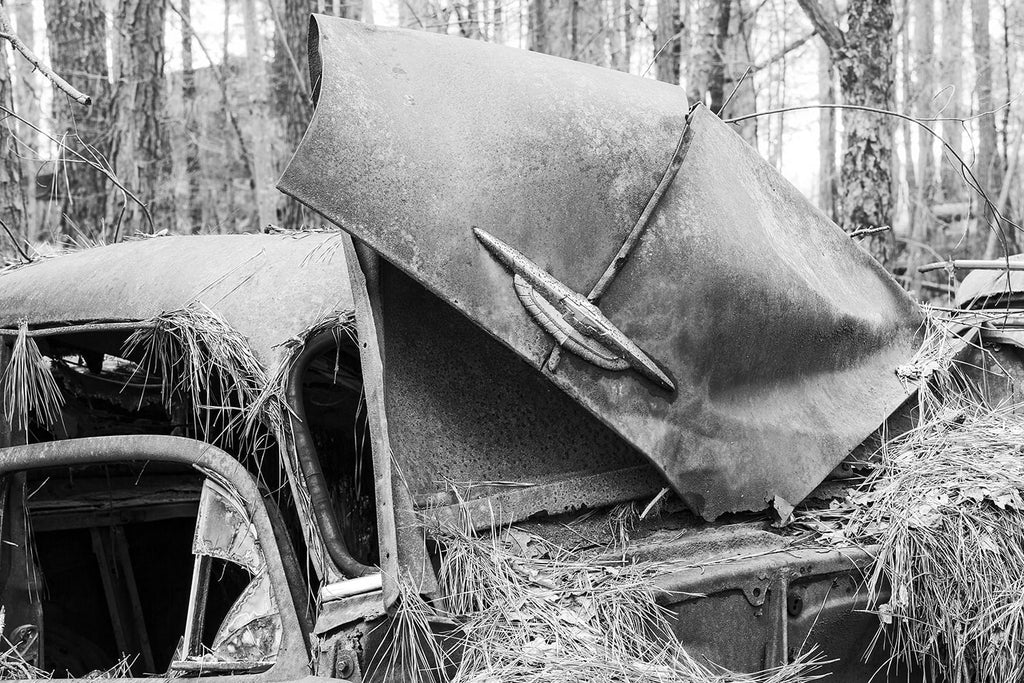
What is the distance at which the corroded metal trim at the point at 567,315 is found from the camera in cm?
210

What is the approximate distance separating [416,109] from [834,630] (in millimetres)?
1589

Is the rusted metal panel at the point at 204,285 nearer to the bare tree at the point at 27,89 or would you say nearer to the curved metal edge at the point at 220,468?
the curved metal edge at the point at 220,468

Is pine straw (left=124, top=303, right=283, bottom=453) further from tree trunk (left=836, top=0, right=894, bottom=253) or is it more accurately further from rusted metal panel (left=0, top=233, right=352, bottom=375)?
tree trunk (left=836, top=0, right=894, bottom=253)

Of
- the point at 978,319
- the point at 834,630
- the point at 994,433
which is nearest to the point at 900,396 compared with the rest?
the point at 994,433

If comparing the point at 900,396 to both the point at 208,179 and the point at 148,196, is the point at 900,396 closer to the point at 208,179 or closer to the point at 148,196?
the point at 148,196

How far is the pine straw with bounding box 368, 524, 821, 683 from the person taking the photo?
1931 millimetres

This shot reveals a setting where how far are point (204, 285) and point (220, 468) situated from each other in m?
0.65

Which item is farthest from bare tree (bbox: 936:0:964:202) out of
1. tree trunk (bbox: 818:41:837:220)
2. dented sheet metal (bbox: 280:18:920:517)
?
dented sheet metal (bbox: 280:18:920:517)

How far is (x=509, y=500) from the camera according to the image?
7.54 feet

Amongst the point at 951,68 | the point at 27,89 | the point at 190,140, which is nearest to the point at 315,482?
the point at 27,89

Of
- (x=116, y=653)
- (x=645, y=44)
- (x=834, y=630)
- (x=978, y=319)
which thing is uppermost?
(x=645, y=44)

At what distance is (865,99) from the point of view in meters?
6.84

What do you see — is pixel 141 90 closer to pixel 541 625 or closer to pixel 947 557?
pixel 541 625

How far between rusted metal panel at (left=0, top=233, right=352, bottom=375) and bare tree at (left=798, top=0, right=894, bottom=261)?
4.69 metres
